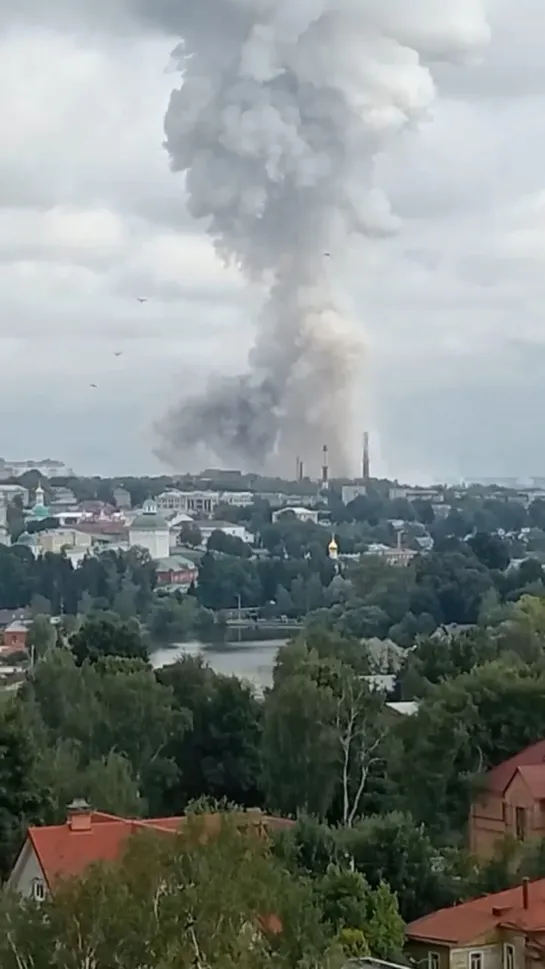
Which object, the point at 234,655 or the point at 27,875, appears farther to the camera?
the point at 234,655

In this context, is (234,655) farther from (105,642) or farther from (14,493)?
(14,493)

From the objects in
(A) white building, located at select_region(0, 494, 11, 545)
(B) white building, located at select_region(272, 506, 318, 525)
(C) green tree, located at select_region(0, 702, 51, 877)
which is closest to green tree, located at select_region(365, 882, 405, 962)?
(C) green tree, located at select_region(0, 702, 51, 877)

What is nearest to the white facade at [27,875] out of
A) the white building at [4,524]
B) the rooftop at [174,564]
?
the rooftop at [174,564]

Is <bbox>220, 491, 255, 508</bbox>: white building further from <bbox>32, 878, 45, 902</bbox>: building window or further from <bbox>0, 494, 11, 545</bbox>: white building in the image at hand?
<bbox>32, 878, 45, 902</bbox>: building window

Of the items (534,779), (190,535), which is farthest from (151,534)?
(534,779)

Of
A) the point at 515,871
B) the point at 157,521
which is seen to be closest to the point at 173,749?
the point at 515,871
